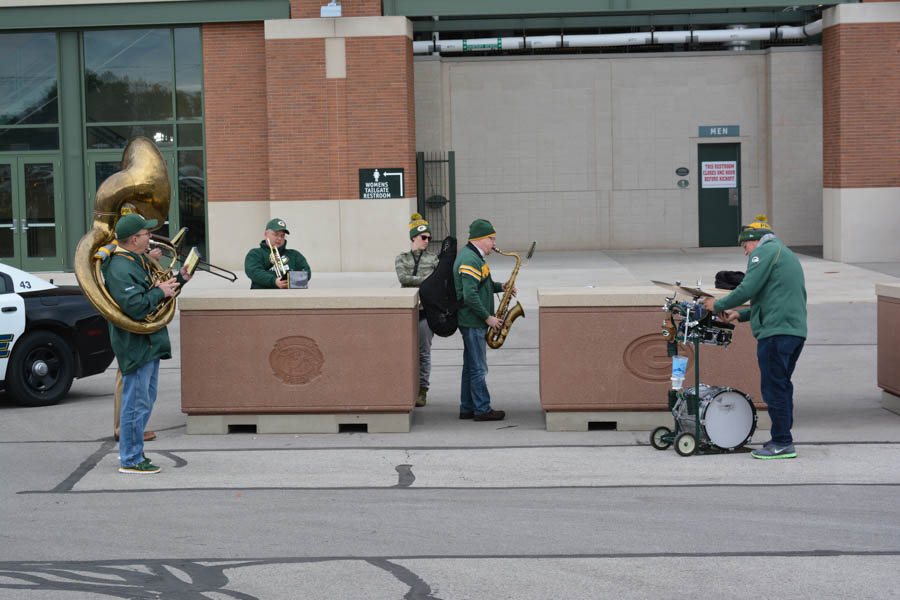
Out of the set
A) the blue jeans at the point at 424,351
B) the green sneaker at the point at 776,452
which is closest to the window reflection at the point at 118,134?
the blue jeans at the point at 424,351

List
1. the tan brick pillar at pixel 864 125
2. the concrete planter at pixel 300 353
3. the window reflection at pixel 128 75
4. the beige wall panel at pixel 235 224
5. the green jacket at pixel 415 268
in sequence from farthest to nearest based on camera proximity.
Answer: the window reflection at pixel 128 75
the beige wall panel at pixel 235 224
the tan brick pillar at pixel 864 125
the green jacket at pixel 415 268
the concrete planter at pixel 300 353

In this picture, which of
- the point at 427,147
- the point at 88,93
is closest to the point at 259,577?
the point at 88,93

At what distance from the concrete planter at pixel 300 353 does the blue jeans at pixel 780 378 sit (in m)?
2.87

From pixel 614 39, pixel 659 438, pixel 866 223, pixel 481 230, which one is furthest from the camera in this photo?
pixel 614 39

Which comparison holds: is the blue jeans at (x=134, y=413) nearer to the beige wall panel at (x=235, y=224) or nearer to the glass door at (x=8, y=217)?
the beige wall panel at (x=235, y=224)

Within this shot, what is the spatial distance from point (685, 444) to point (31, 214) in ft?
65.4

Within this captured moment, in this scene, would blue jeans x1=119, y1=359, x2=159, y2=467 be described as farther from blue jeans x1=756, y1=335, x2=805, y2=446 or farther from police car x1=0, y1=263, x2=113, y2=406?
blue jeans x1=756, y1=335, x2=805, y2=446

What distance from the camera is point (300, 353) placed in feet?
32.6

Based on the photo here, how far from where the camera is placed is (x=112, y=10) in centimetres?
2472

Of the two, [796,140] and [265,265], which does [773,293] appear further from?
[796,140]

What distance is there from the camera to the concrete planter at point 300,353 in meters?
9.90

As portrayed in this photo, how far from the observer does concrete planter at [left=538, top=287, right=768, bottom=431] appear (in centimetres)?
974

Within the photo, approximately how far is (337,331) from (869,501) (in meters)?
4.39

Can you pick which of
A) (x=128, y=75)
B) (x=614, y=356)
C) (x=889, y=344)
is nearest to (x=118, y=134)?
(x=128, y=75)
